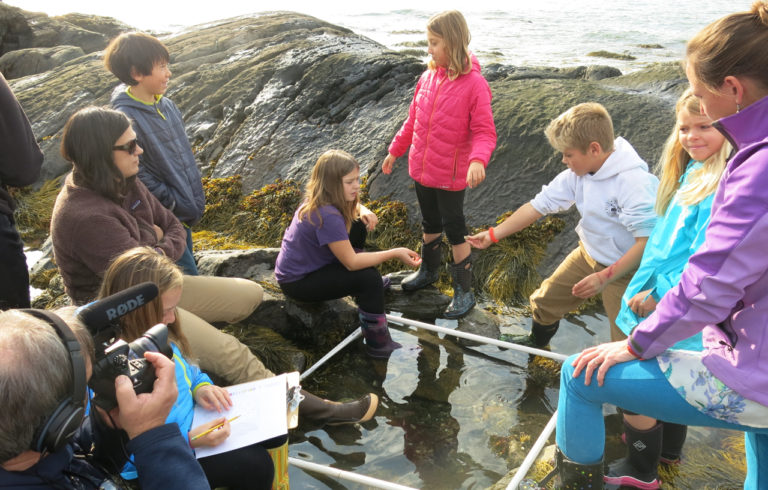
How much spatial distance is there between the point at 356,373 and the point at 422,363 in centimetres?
52

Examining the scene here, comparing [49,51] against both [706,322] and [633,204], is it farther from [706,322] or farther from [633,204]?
[706,322]

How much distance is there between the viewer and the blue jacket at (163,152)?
4.25 metres

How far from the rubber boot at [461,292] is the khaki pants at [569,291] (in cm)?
80

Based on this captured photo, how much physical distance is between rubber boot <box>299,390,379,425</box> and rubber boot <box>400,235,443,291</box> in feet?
5.03

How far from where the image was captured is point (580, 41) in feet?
108

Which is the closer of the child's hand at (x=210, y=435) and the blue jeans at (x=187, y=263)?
Result: the child's hand at (x=210, y=435)

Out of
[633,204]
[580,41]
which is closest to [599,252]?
[633,204]

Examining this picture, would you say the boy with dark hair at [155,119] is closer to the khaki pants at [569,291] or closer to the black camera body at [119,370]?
the black camera body at [119,370]

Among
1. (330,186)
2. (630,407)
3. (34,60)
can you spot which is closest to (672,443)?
(630,407)


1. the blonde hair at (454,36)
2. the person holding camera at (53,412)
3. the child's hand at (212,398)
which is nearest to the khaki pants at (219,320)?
the child's hand at (212,398)

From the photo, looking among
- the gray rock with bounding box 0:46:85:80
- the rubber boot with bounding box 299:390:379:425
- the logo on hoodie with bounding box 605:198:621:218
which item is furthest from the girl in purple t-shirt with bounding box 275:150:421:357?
the gray rock with bounding box 0:46:85:80

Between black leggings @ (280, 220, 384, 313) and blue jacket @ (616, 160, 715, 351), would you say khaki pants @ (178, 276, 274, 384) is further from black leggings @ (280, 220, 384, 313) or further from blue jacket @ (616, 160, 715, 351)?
blue jacket @ (616, 160, 715, 351)

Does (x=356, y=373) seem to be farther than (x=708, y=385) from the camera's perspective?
Yes

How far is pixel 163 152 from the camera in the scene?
4.38 metres
